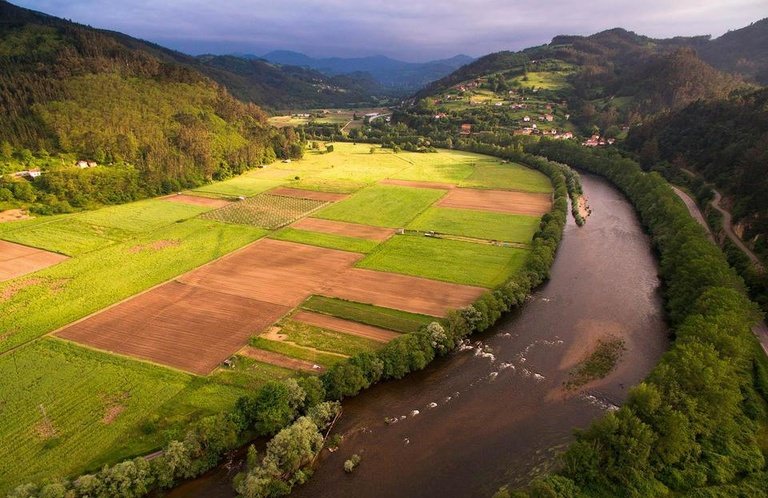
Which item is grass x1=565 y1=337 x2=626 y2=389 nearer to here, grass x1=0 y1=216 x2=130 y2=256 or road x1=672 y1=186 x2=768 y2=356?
road x1=672 y1=186 x2=768 y2=356

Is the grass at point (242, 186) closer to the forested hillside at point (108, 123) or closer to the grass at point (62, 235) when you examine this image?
the forested hillside at point (108, 123)

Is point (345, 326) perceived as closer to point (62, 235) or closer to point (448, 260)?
point (448, 260)

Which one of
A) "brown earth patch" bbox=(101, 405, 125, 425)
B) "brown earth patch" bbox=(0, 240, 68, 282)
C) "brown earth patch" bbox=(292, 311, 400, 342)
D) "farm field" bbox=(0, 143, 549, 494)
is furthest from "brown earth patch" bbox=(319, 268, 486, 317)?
"brown earth patch" bbox=(0, 240, 68, 282)

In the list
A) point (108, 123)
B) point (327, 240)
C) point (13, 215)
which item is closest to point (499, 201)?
point (327, 240)

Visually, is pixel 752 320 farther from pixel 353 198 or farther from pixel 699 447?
pixel 353 198

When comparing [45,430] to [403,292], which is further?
[403,292]

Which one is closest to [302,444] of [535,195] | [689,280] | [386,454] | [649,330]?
[386,454]
